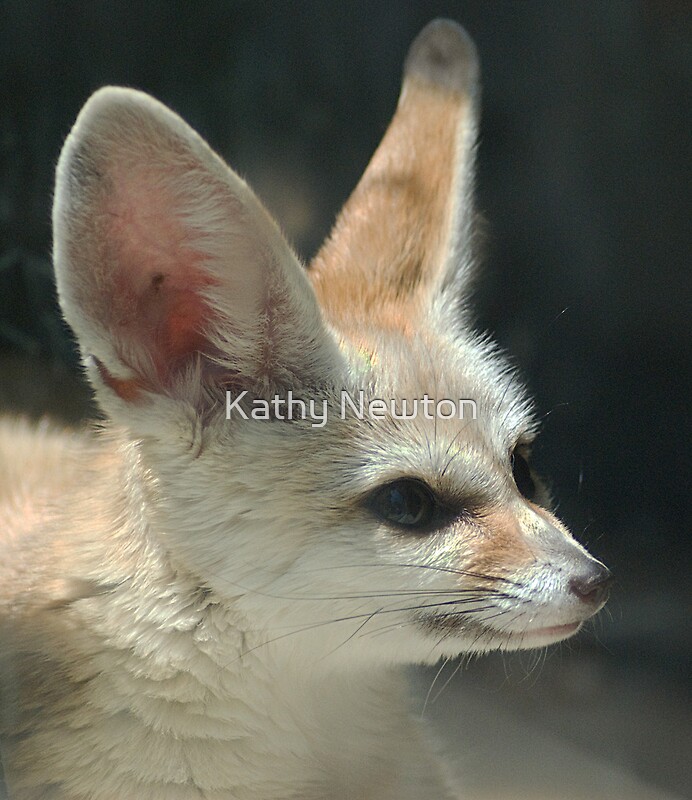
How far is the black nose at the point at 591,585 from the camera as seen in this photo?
1.70 m

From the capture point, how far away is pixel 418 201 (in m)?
2.34

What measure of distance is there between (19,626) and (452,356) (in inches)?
41.6

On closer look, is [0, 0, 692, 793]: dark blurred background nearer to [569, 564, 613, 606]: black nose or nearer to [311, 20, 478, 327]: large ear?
[311, 20, 478, 327]: large ear

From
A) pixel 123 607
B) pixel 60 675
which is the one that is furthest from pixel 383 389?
pixel 60 675

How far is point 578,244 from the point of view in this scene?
8.71 ft

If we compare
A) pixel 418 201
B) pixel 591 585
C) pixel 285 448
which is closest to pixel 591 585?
pixel 591 585

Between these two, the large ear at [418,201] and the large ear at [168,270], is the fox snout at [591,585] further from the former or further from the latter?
the large ear at [418,201]

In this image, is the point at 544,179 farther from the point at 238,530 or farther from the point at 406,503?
the point at 238,530

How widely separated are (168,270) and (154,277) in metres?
0.03

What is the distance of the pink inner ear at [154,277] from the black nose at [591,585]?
81 cm

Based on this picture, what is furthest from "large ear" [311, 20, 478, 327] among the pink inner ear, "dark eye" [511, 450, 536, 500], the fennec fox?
the pink inner ear

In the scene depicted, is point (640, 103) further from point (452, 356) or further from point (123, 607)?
point (123, 607)

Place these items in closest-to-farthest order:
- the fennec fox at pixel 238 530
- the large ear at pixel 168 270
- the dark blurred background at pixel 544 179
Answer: the large ear at pixel 168 270, the fennec fox at pixel 238 530, the dark blurred background at pixel 544 179

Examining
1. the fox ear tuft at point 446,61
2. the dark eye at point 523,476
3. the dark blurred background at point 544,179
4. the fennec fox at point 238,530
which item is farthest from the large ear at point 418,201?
the dark eye at point 523,476
